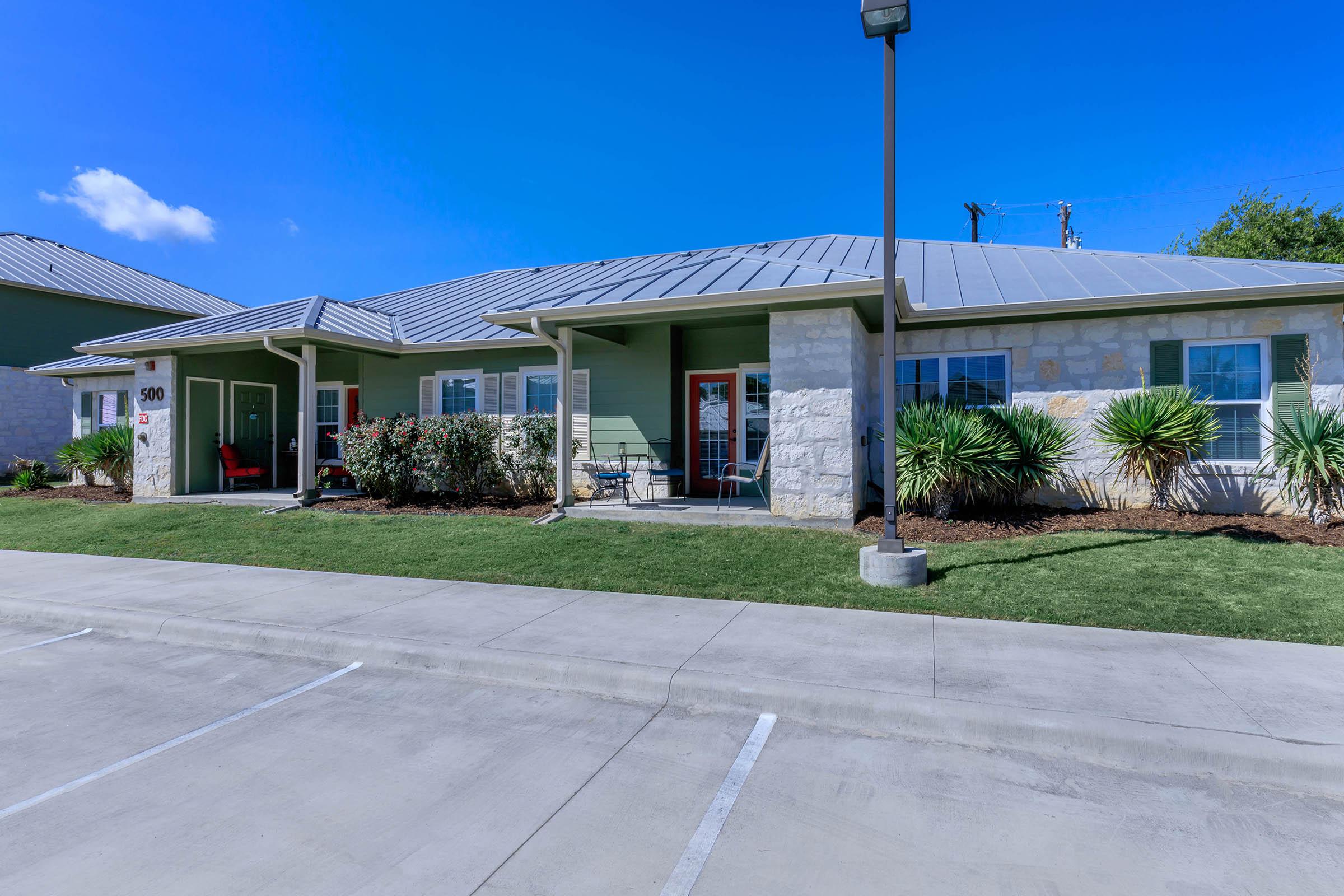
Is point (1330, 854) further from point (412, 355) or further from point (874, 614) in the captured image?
point (412, 355)

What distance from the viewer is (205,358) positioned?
48.9 feet

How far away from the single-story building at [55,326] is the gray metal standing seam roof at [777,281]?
17.1 ft

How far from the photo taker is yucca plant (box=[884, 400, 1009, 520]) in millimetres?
9305

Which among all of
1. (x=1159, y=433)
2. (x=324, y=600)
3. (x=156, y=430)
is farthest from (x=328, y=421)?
(x=1159, y=433)

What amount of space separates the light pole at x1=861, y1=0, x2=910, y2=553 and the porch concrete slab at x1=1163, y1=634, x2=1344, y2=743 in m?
2.42

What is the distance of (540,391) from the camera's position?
546 inches

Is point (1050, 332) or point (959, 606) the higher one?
point (1050, 332)

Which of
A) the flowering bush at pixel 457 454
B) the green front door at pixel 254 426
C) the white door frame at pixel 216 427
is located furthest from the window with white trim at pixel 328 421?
the flowering bush at pixel 457 454

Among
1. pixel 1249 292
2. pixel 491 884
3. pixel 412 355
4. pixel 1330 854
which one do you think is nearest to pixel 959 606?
pixel 1330 854

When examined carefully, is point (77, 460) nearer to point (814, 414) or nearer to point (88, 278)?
point (88, 278)

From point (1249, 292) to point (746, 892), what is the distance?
1057 cm

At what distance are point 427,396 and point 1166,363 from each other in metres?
12.8

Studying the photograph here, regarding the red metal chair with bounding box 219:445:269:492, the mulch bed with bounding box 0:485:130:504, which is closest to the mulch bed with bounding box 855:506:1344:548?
the red metal chair with bounding box 219:445:269:492

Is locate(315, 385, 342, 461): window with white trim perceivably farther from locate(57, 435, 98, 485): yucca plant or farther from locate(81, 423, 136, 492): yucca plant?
locate(57, 435, 98, 485): yucca plant
